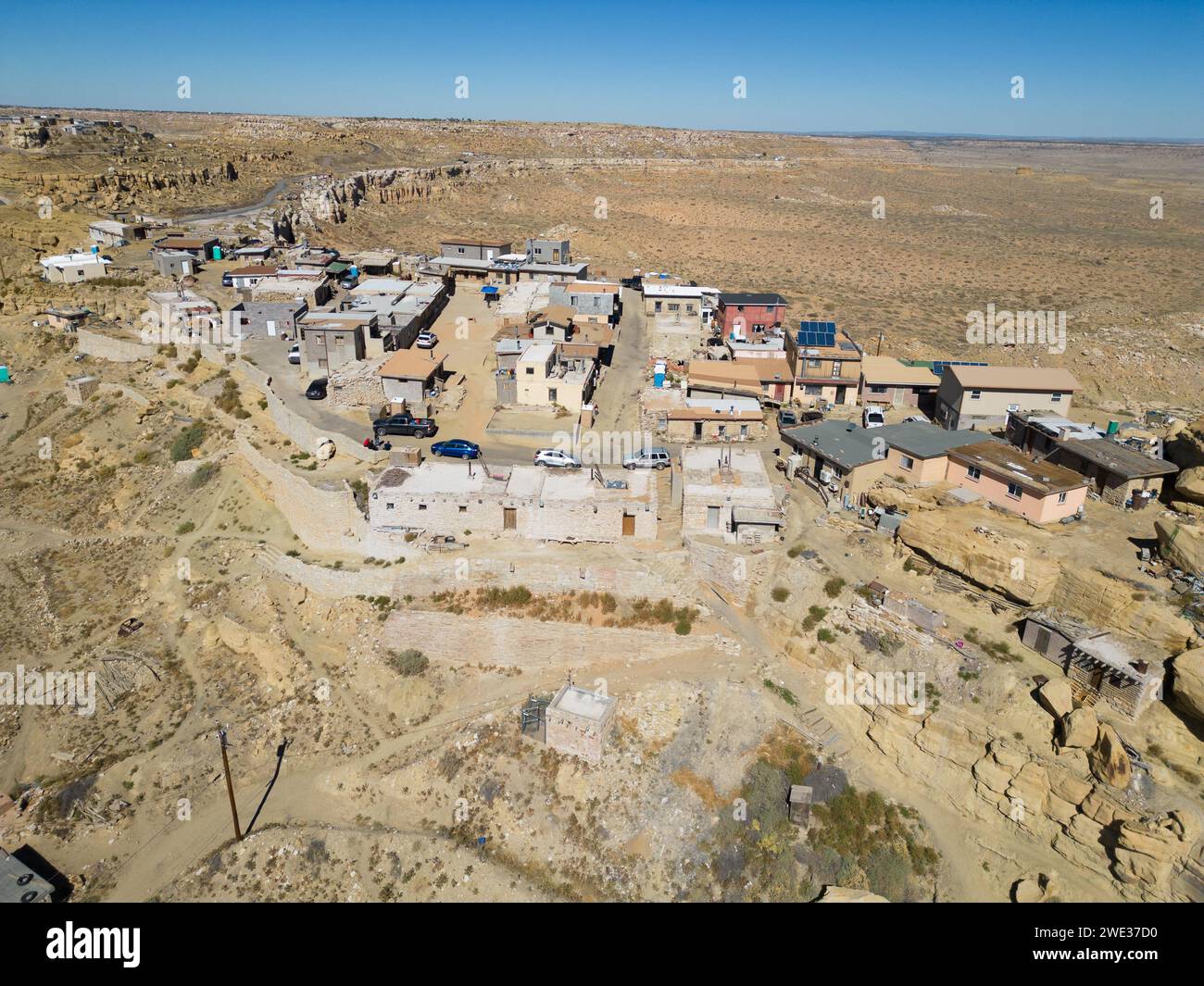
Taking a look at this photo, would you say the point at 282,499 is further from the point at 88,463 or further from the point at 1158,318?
the point at 1158,318

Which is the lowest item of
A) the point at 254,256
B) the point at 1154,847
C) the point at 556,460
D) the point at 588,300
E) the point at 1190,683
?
the point at 1154,847

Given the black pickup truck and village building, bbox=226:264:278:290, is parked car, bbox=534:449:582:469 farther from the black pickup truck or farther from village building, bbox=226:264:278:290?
village building, bbox=226:264:278:290

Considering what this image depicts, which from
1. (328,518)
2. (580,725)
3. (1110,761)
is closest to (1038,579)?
(1110,761)

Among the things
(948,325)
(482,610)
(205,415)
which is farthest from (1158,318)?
(205,415)

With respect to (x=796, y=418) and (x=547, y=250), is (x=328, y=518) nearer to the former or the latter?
(x=796, y=418)

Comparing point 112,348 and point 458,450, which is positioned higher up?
point 112,348

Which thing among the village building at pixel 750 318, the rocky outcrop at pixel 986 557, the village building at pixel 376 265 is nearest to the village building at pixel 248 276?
the village building at pixel 376 265
